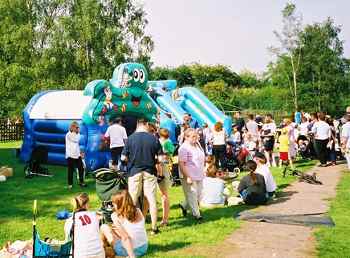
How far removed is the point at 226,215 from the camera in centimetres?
825

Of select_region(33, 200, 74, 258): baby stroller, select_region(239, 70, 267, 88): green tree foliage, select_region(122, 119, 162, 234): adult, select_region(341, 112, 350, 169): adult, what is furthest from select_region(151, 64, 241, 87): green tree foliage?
select_region(33, 200, 74, 258): baby stroller

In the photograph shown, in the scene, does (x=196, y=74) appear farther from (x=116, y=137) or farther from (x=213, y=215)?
(x=213, y=215)

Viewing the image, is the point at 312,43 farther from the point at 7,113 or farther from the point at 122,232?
the point at 122,232

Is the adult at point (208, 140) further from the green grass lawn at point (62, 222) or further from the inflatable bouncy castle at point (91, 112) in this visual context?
the green grass lawn at point (62, 222)

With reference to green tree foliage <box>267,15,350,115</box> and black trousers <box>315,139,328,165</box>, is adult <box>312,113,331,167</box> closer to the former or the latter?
black trousers <box>315,139,328,165</box>

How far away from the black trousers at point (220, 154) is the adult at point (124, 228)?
7022 millimetres

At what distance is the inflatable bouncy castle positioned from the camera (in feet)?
45.1

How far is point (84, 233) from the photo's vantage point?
5113 millimetres

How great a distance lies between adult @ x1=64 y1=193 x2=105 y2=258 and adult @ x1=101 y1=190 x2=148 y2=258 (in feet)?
1.19

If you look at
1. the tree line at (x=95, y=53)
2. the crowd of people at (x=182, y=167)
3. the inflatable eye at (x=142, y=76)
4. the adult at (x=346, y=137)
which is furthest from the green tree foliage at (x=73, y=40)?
the adult at (x=346, y=137)

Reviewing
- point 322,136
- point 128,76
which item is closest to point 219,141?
point 322,136

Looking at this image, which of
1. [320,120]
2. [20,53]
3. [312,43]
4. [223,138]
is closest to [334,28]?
[312,43]

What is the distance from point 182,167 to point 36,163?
21.9ft

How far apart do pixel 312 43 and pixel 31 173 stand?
36.7 meters
